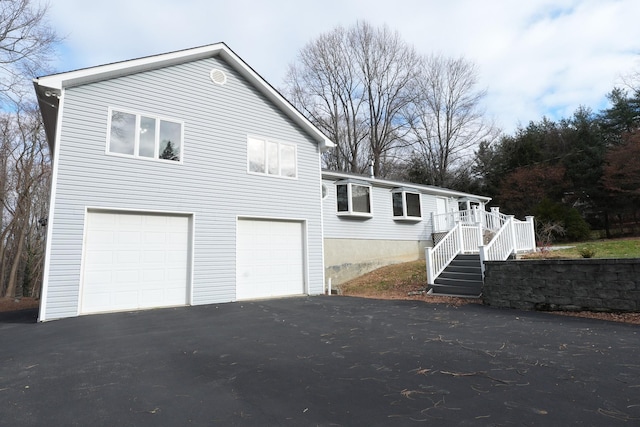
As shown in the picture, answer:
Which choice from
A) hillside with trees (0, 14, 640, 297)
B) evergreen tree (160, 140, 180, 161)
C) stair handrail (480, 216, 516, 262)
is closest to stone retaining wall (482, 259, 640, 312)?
stair handrail (480, 216, 516, 262)

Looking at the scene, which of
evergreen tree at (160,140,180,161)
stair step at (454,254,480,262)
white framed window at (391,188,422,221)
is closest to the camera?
evergreen tree at (160,140,180,161)

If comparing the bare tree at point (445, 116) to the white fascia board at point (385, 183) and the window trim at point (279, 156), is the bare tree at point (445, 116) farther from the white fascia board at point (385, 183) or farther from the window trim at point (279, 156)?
the window trim at point (279, 156)

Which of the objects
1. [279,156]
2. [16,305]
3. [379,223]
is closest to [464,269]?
[379,223]

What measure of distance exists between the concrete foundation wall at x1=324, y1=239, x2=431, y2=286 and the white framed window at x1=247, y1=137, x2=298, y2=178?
3.60 meters

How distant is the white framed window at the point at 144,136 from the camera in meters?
8.26

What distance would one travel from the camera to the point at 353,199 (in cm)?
1403

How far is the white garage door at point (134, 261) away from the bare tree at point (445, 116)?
80.5 feet

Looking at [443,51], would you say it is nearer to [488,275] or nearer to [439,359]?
[488,275]

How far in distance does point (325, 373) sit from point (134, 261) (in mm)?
6478

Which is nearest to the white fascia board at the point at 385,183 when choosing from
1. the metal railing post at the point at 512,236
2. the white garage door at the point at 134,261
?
the metal railing post at the point at 512,236

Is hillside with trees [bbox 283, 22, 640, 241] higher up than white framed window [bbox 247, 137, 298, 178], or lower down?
higher up

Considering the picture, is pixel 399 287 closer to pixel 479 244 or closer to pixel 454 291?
pixel 454 291

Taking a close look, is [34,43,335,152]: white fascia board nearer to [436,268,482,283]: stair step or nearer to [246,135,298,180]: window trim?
[246,135,298,180]: window trim

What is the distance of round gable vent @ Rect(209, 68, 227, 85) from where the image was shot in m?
9.99
